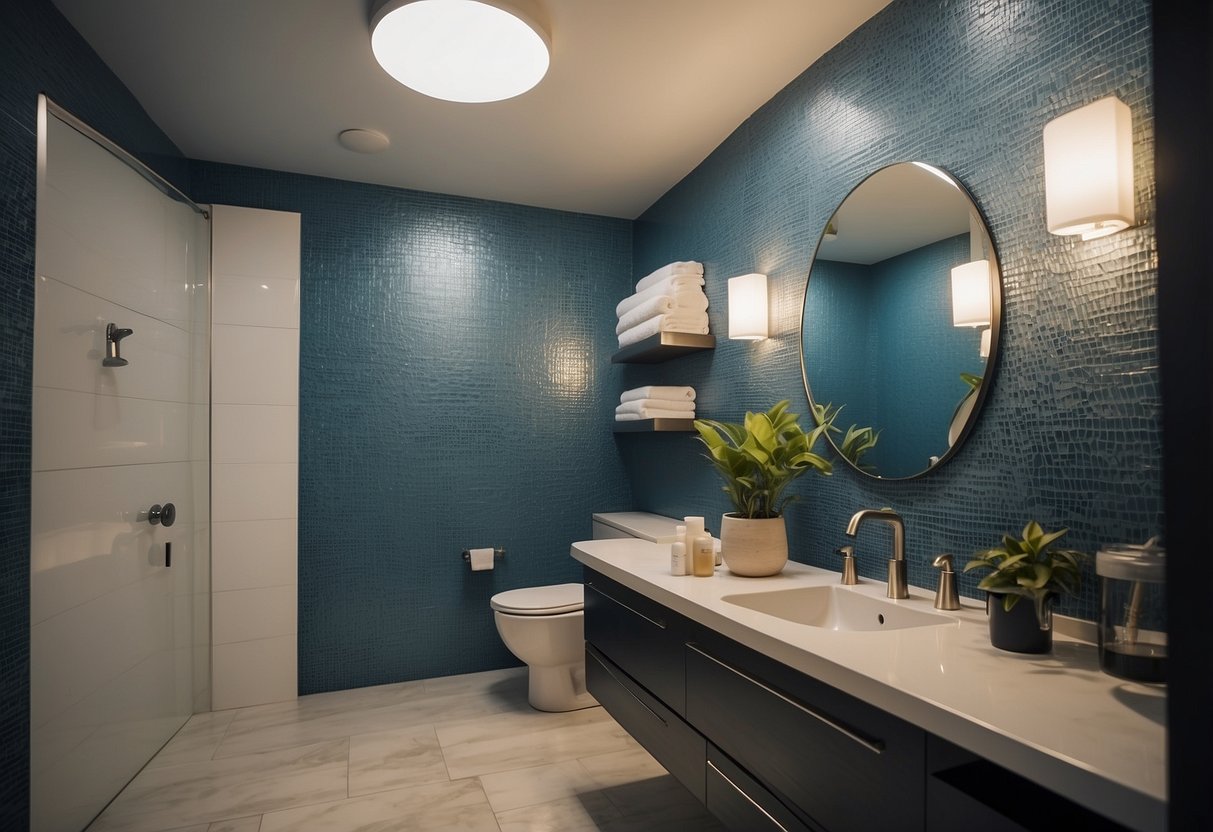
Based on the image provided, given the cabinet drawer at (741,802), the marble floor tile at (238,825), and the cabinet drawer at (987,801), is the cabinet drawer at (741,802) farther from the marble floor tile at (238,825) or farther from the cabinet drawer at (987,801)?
the marble floor tile at (238,825)

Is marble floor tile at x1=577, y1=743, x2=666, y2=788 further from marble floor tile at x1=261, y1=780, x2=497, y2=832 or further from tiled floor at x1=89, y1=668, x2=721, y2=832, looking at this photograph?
marble floor tile at x1=261, y1=780, x2=497, y2=832

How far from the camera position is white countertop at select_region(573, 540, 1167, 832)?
0.78m

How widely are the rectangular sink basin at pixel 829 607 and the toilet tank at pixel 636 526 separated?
90 centimetres

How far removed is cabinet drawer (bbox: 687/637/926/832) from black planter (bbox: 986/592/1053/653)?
36 cm

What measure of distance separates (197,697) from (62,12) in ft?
8.44

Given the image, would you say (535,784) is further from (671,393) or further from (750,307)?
(750,307)

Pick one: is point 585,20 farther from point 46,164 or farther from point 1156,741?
point 1156,741

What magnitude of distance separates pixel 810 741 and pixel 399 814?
1510mm

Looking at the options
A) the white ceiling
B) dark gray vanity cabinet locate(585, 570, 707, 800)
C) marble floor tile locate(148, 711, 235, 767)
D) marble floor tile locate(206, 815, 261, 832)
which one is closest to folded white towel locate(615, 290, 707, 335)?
the white ceiling

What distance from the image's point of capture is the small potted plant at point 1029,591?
1.23m

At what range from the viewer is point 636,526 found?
303 centimetres

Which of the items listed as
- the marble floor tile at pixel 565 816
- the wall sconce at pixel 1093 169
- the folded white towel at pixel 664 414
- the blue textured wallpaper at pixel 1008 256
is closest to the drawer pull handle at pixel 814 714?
the blue textured wallpaper at pixel 1008 256

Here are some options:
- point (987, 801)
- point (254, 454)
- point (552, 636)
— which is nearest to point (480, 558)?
point (552, 636)

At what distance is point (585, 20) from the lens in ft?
6.52
